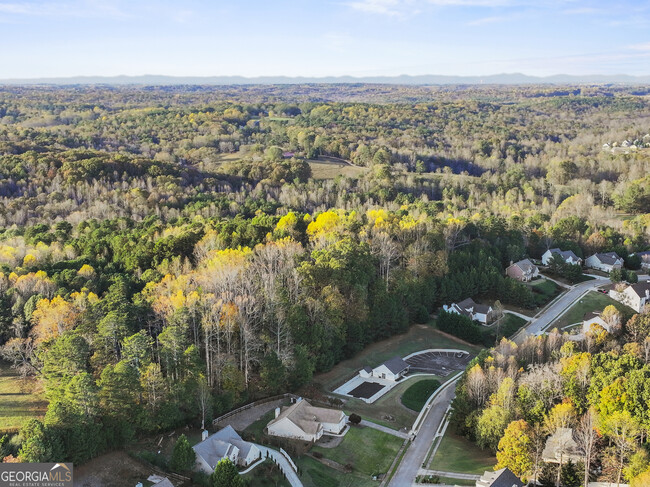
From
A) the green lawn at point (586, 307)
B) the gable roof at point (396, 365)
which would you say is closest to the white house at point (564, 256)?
the green lawn at point (586, 307)

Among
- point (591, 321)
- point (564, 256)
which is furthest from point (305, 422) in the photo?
point (564, 256)

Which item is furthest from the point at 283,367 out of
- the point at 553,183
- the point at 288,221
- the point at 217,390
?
the point at 553,183

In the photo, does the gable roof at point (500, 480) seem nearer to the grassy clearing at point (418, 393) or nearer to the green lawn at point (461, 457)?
the green lawn at point (461, 457)

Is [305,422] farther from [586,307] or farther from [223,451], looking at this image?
[586,307]

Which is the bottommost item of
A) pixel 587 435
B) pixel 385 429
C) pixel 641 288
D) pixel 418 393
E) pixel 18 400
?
pixel 418 393

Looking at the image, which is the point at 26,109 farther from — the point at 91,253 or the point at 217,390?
the point at 217,390
